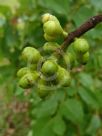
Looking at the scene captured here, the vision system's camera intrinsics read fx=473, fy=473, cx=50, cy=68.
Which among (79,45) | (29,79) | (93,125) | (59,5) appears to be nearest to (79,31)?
(79,45)

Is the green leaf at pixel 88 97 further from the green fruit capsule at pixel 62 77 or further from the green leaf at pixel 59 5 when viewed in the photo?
the green fruit capsule at pixel 62 77

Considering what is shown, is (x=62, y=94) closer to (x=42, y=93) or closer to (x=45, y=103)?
(x=45, y=103)

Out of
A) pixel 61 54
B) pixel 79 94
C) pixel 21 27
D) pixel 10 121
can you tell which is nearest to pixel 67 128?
pixel 79 94

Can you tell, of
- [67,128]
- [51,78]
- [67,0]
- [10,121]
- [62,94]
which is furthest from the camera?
[10,121]

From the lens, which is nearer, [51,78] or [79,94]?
[51,78]

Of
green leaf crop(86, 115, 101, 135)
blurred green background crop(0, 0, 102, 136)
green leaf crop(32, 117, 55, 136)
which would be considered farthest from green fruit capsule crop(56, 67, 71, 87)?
green leaf crop(86, 115, 101, 135)

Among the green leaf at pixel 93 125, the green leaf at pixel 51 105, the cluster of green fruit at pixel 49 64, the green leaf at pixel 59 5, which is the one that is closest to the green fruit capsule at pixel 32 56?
the cluster of green fruit at pixel 49 64
